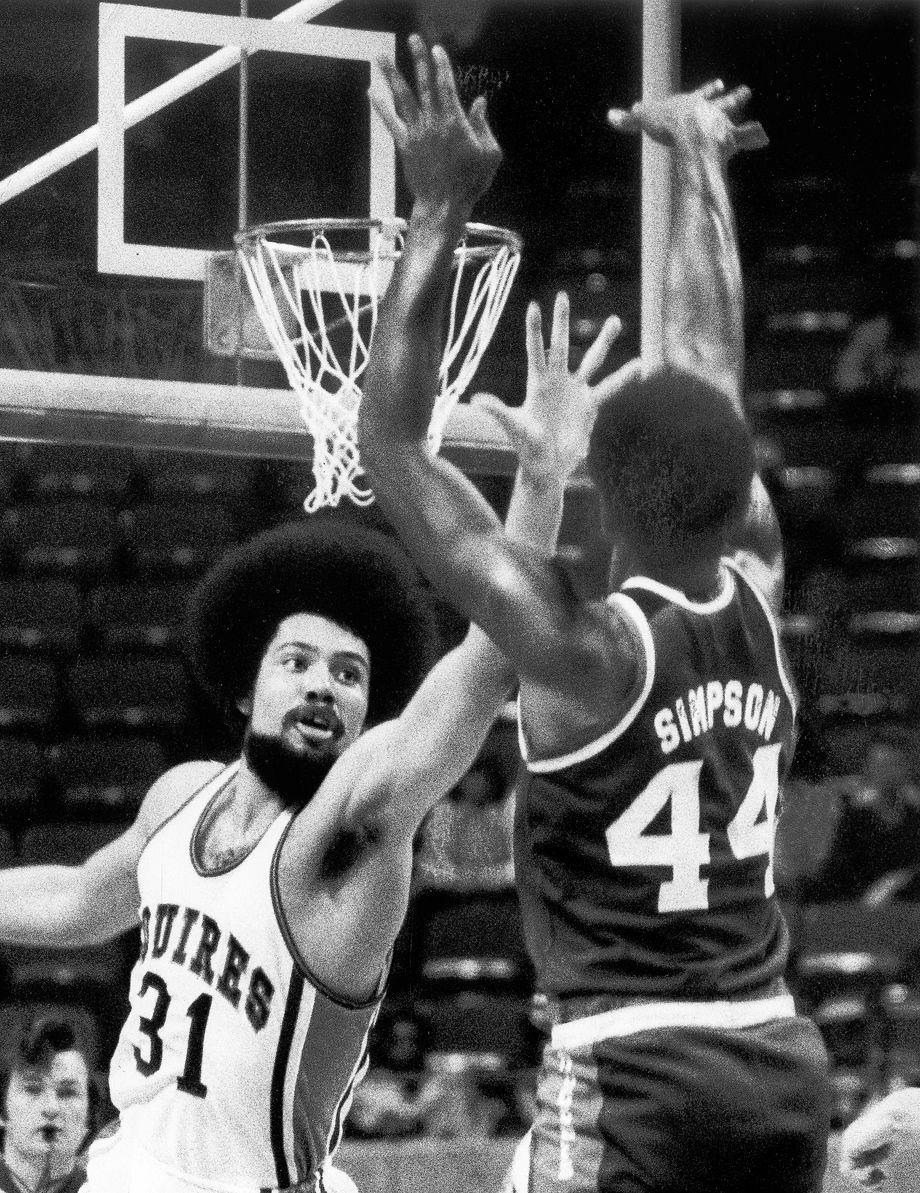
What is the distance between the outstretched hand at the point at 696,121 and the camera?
3.41 m

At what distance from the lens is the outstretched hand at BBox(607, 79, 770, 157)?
341 cm

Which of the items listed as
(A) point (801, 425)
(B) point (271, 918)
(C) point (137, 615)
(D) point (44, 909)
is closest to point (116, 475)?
(C) point (137, 615)

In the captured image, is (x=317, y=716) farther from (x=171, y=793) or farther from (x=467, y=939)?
(x=467, y=939)

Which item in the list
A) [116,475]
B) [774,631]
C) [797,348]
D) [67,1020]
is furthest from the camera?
[797,348]

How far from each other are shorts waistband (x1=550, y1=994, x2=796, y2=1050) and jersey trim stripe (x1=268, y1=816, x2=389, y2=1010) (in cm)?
115

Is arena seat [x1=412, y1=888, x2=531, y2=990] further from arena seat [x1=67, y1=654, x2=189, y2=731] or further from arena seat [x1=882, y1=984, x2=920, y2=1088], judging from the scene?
arena seat [x1=882, y1=984, x2=920, y2=1088]

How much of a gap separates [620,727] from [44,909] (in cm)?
198

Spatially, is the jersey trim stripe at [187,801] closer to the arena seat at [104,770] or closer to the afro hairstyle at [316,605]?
the afro hairstyle at [316,605]

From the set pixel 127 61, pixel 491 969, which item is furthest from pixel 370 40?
pixel 491 969

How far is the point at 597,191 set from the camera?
752 cm

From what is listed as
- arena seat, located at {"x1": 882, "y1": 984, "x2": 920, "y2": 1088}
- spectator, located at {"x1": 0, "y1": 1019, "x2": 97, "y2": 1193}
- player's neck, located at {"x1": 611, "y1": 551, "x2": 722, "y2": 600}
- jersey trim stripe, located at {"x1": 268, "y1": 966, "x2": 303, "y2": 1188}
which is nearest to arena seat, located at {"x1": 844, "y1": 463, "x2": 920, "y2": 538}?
arena seat, located at {"x1": 882, "y1": 984, "x2": 920, "y2": 1088}

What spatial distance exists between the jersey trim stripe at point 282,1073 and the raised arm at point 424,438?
1.34 meters

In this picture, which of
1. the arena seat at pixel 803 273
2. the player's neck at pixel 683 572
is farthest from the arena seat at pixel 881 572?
the player's neck at pixel 683 572

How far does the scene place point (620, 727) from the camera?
2605mm
